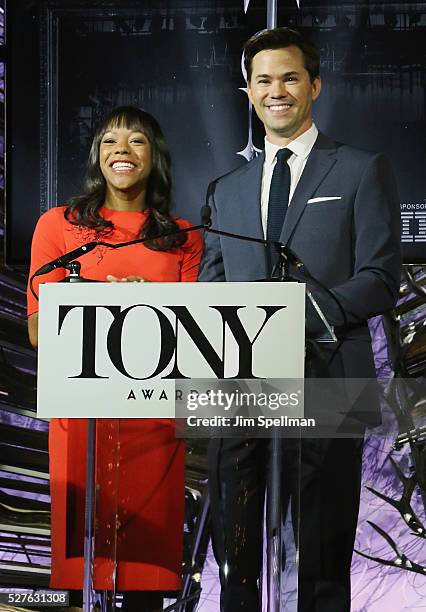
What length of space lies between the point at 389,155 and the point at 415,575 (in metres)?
1.61

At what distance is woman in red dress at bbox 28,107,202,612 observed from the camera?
99.5 inches

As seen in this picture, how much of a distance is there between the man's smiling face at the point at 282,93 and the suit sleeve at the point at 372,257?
33 centimetres

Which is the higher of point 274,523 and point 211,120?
point 211,120

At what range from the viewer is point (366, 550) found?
364cm

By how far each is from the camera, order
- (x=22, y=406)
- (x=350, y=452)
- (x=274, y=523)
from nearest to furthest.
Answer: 1. (x=274, y=523)
2. (x=350, y=452)
3. (x=22, y=406)

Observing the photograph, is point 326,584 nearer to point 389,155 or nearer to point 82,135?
point 389,155

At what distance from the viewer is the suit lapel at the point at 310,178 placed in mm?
3492

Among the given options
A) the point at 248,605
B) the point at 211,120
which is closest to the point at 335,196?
the point at 211,120

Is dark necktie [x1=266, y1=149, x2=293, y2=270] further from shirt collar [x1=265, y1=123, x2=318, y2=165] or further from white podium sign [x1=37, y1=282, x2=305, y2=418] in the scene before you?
white podium sign [x1=37, y1=282, x2=305, y2=418]

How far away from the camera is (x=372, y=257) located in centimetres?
338

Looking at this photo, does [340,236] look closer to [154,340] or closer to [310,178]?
[310,178]

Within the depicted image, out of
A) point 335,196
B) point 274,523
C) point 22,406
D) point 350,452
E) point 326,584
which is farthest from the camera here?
point 22,406

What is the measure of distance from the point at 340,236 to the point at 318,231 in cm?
9

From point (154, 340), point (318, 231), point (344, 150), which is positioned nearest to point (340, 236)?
point (318, 231)
